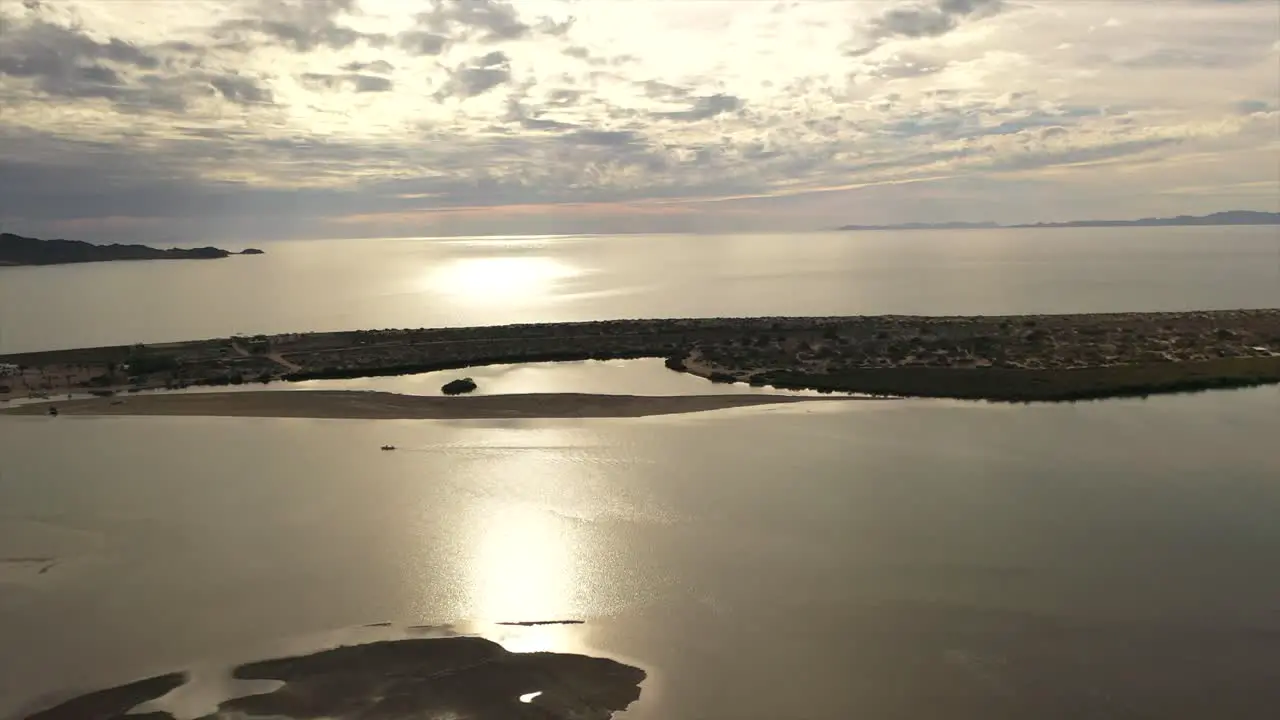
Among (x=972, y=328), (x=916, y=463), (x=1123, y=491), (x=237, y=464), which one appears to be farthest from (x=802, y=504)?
(x=972, y=328)

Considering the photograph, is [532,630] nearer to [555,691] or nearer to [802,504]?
[555,691]

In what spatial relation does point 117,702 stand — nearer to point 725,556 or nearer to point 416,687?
point 416,687

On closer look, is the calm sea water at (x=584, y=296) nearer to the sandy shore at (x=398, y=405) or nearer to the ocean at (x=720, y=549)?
the sandy shore at (x=398, y=405)

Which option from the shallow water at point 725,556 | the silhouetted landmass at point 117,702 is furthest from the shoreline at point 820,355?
the silhouetted landmass at point 117,702

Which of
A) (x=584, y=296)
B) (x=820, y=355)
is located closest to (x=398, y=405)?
(x=820, y=355)

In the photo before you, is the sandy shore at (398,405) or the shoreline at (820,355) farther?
the shoreline at (820,355)

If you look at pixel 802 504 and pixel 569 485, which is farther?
pixel 569 485
